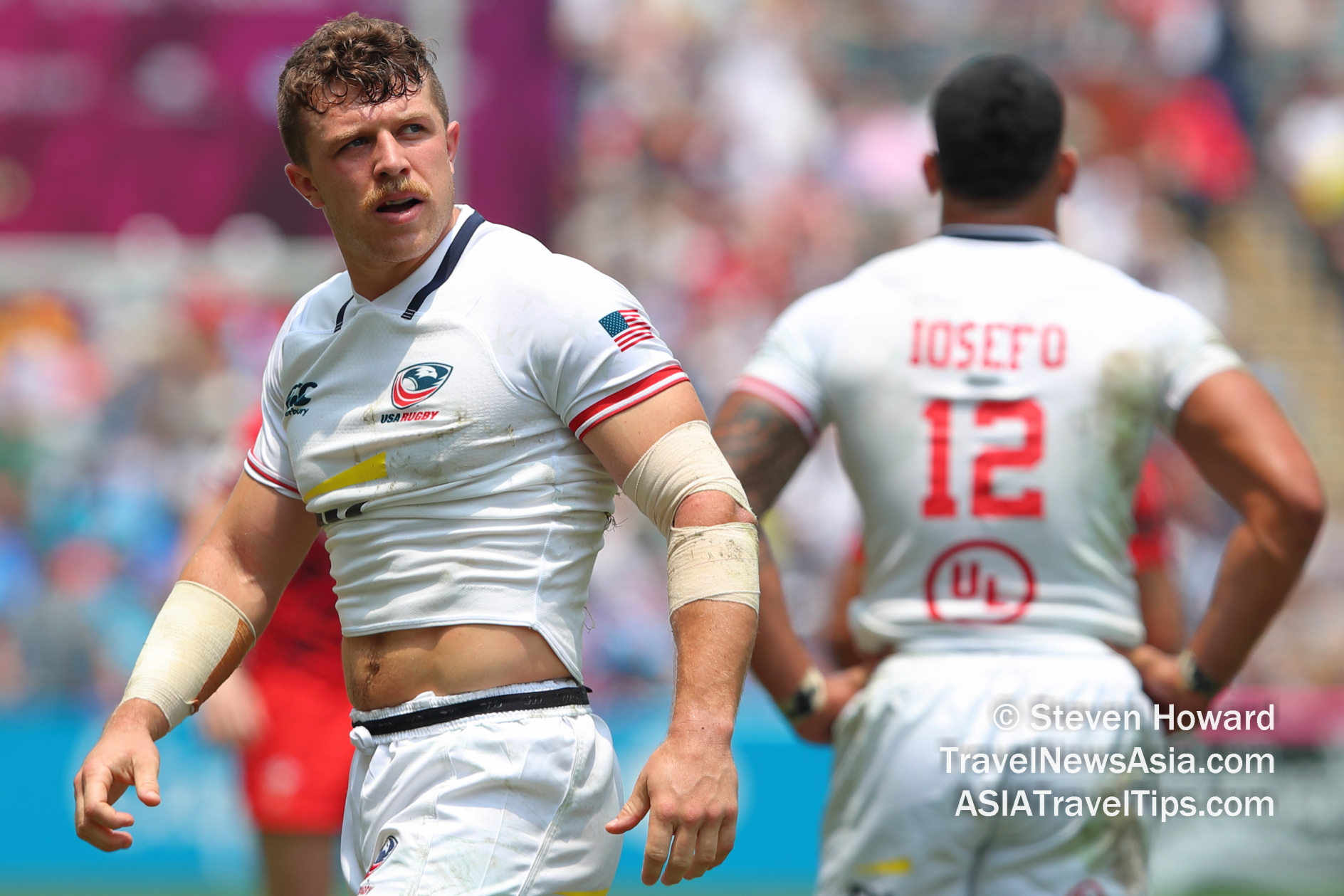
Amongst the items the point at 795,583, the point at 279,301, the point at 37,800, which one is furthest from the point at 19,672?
the point at 795,583

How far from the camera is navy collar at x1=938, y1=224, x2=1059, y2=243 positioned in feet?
13.0

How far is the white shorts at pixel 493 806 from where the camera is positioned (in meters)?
2.78

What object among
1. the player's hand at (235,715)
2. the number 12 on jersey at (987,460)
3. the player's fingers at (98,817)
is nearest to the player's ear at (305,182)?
the player's fingers at (98,817)

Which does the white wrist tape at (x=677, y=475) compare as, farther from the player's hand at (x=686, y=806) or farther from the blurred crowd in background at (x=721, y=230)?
the blurred crowd in background at (x=721, y=230)

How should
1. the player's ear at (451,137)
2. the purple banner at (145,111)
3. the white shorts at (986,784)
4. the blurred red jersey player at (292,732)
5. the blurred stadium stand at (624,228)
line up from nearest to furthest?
the player's ear at (451,137)
the white shorts at (986,784)
the blurred red jersey player at (292,732)
the blurred stadium stand at (624,228)
the purple banner at (145,111)

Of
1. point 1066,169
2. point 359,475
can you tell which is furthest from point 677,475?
point 1066,169

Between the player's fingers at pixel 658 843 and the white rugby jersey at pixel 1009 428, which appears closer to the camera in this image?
the player's fingers at pixel 658 843

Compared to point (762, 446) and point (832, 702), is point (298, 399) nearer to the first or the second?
point (762, 446)

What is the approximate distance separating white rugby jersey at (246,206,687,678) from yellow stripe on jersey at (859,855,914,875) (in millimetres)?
1144

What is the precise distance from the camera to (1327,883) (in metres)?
8.80

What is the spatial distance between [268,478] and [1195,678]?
2.27 meters

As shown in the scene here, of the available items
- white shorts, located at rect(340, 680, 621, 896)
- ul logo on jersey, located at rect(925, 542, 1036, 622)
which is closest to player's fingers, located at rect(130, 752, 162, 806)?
white shorts, located at rect(340, 680, 621, 896)

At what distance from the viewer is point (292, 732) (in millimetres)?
5242

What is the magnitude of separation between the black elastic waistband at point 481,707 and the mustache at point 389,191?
0.93 meters
